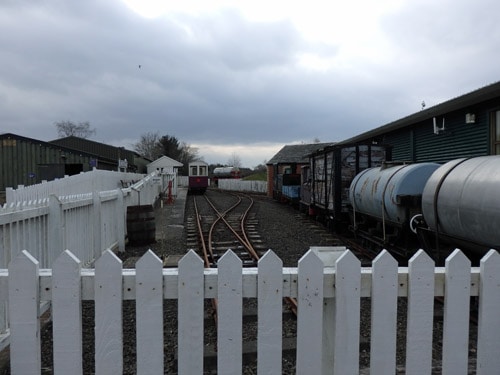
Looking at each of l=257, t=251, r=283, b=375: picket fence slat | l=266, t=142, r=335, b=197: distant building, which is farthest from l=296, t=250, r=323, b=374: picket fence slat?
l=266, t=142, r=335, b=197: distant building

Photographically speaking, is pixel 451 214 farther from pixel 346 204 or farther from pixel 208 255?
pixel 346 204

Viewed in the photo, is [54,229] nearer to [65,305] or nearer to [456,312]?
[65,305]

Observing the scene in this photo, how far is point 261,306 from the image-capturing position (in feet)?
7.29

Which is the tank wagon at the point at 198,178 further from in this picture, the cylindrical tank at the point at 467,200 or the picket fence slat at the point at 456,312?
the picket fence slat at the point at 456,312

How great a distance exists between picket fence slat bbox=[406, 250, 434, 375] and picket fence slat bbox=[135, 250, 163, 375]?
4.50ft

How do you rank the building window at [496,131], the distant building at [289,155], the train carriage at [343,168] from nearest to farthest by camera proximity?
1. the building window at [496,131]
2. the train carriage at [343,168]
3. the distant building at [289,155]

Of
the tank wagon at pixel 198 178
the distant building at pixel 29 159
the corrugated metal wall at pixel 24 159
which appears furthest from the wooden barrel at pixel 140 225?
the tank wagon at pixel 198 178

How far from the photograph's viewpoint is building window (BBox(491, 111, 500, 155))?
432 inches

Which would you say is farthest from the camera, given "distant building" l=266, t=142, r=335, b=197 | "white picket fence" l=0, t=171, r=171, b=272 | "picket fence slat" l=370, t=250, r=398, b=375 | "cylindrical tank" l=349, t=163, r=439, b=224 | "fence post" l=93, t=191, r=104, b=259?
"distant building" l=266, t=142, r=335, b=197

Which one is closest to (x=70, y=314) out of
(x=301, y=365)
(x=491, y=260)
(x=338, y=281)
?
(x=301, y=365)

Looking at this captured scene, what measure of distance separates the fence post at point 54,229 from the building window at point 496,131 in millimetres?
10861

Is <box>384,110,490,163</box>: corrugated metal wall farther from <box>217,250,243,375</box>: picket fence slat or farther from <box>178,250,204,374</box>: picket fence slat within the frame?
<box>178,250,204,374</box>: picket fence slat

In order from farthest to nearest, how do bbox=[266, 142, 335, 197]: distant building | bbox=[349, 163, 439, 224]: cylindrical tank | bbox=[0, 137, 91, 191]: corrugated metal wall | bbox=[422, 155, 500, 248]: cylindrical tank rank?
bbox=[266, 142, 335, 197]: distant building
bbox=[0, 137, 91, 191]: corrugated metal wall
bbox=[349, 163, 439, 224]: cylindrical tank
bbox=[422, 155, 500, 248]: cylindrical tank

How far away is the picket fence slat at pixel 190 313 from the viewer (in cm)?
220
